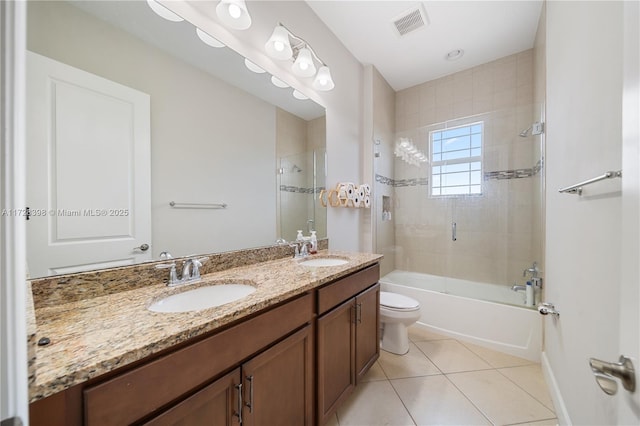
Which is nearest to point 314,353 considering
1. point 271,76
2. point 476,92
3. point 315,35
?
point 271,76

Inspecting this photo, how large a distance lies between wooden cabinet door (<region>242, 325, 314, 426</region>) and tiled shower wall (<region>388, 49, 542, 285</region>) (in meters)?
2.26

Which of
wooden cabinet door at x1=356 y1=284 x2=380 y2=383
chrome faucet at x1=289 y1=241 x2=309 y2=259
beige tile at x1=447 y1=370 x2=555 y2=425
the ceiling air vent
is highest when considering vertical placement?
the ceiling air vent

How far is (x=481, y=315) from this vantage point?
2.17m

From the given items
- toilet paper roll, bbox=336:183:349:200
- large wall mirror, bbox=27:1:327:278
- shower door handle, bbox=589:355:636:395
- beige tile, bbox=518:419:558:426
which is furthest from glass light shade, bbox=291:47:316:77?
beige tile, bbox=518:419:558:426

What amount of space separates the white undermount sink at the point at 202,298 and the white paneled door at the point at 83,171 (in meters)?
0.25

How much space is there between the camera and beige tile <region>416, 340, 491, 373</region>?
1.84 m

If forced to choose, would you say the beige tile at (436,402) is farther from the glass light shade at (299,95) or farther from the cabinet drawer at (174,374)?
the glass light shade at (299,95)

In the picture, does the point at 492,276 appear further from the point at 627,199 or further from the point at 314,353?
the point at 627,199

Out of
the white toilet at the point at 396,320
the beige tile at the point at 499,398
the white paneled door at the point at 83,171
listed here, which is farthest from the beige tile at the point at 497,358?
the white paneled door at the point at 83,171

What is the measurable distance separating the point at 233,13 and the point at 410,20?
5.24 ft

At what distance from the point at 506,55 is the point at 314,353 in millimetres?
3398

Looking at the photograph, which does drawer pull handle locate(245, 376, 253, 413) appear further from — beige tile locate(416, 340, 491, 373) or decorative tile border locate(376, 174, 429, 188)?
decorative tile border locate(376, 174, 429, 188)

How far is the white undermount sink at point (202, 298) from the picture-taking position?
943mm

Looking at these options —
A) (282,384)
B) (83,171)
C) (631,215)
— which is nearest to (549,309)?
(631,215)
